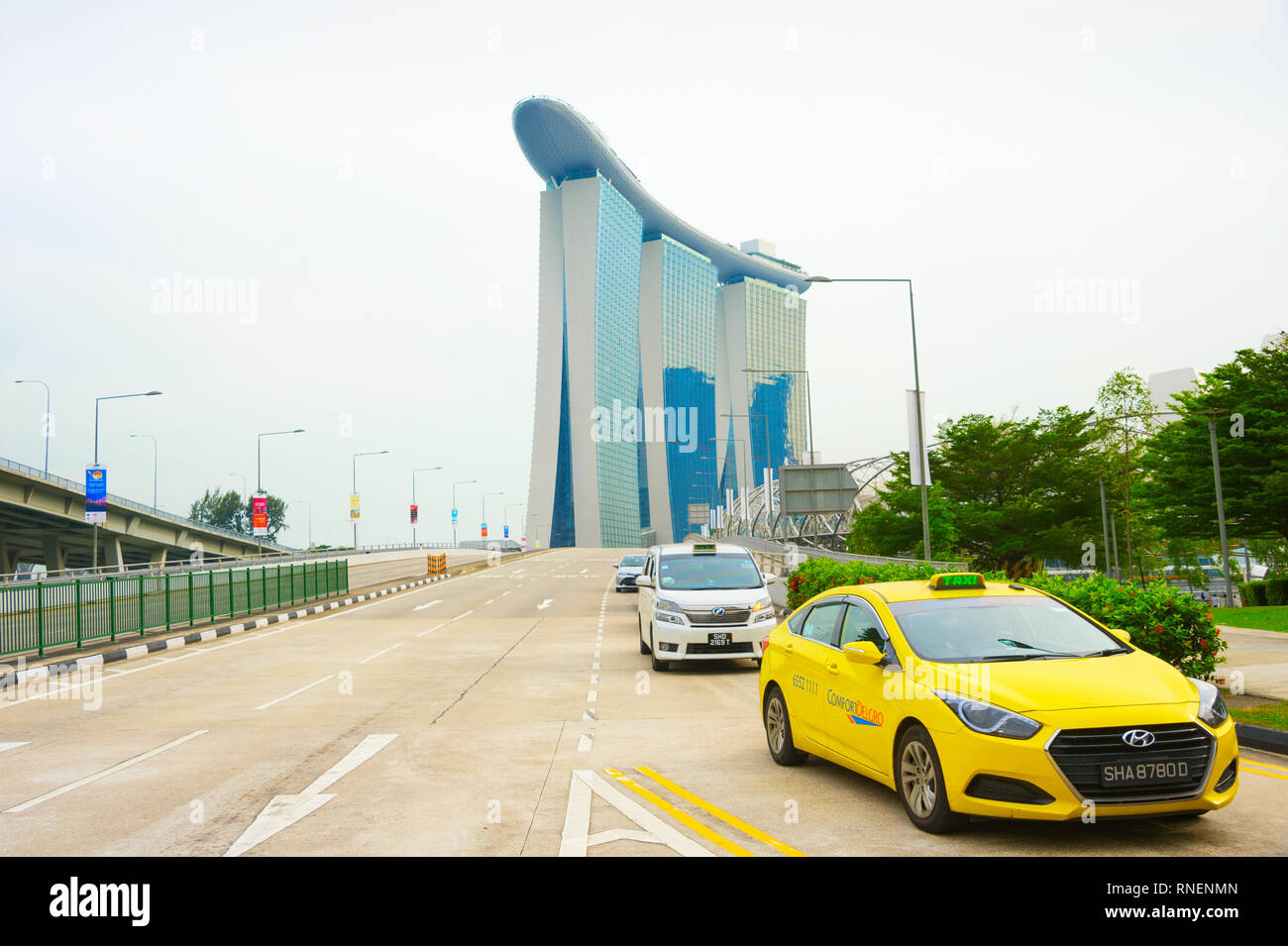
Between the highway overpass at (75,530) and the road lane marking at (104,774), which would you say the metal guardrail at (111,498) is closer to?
the highway overpass at (75,530)

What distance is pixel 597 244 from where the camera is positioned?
6038 inches

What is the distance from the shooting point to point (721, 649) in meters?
15.9

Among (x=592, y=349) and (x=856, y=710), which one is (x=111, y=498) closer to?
(x=856, y=710)

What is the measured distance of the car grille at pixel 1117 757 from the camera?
575 centimetres

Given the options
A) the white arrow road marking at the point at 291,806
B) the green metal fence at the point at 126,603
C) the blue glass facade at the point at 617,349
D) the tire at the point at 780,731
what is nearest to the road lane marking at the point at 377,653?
the green metal fence at the point at 126,603

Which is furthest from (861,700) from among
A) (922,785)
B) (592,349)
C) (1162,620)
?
(592,349)

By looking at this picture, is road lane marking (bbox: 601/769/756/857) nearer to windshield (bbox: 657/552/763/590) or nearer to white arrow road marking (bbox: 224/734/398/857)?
white arrow road marking (bbox: 224/734/398/857)

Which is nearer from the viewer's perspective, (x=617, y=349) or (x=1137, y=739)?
(x=1137, y=739)

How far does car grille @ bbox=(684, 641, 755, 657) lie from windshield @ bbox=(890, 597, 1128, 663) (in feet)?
27.6

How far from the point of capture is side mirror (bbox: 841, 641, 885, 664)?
277 inches
